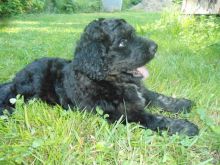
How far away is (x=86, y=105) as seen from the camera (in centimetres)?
337

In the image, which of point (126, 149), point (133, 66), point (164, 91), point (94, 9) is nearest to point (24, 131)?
A: point (126, 149)

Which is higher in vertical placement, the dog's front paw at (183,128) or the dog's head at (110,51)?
the dog's head at (110,51)

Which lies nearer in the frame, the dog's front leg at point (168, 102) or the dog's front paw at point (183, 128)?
the dog's front paw at point (183, 128)

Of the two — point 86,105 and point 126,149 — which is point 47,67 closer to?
point 86,105

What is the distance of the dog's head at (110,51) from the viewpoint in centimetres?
334

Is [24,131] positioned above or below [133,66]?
below

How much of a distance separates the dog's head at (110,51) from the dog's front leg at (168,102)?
17.2 inches

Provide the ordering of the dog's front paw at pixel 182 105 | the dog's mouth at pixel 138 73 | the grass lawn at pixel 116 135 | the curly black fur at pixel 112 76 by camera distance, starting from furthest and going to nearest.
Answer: the dog's front paw at pixel 182 105, the dog's mouth at pixel 138 73, the curly black fur at pixel 112 76, the grass lawn at pixel 116 135

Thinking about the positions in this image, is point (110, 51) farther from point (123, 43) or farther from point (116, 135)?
point (116, 135)

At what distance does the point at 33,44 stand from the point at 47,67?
3.92m

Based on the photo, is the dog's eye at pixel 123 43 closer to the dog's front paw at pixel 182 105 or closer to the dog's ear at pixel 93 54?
the dog's ear at pixel 93 54

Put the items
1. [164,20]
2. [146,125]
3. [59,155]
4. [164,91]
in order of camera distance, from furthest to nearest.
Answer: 1. [164,20]
2. [164,91]
3. [146,125]
4. [59,155]

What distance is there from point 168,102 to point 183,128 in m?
0.65

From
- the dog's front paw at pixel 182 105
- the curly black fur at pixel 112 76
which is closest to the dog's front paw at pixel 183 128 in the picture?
the curly black fur at pixel 112 76
